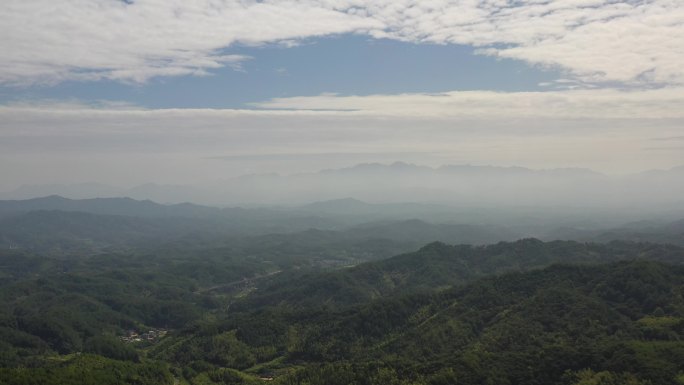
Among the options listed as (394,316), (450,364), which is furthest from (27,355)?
(450,364)

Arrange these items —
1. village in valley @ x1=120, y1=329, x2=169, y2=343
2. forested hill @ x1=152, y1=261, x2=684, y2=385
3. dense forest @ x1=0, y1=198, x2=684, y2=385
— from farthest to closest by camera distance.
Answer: village in valley @ x1=120, y1=329, x2=169, y2=343, dense forest @ x1=0, y1=198, x2=684, y2=385, forested hill @ x1=152, y1=261, x2=684, y2=385

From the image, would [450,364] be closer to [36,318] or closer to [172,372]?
[172,372]

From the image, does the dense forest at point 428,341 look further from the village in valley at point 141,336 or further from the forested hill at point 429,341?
the village in valley at point 141,336

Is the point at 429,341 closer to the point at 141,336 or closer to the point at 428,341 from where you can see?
the point at 428,341

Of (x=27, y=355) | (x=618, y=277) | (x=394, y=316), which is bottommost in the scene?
(x=27, y=355)

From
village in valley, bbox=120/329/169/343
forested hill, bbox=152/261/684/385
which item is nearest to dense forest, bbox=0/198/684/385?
forested hill, bbox=152/261/684/385

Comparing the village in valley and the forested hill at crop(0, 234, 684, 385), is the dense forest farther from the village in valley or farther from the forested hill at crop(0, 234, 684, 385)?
the village in valley

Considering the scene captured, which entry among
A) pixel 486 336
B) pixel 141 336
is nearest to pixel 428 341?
pixel 486 336

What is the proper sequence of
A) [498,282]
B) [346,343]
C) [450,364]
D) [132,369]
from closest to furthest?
1. [450,364]
2. [132,369]
3. [346,343]
4. [498,282]

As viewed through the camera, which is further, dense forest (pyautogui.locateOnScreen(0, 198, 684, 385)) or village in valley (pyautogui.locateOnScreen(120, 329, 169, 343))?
village in valley (pyautogui.locateOnScreen(120, 329, 169, 343))

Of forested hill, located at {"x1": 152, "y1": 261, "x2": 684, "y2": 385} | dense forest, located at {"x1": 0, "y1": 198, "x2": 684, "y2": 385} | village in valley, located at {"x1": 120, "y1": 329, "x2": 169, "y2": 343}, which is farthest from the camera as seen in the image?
village in valley, located at {"x1": 120, "y1": 329, "x2": 169, "y2": 343}

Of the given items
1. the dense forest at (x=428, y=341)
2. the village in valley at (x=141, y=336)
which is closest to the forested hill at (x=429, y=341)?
the dense forest at (x=428, y=341)
